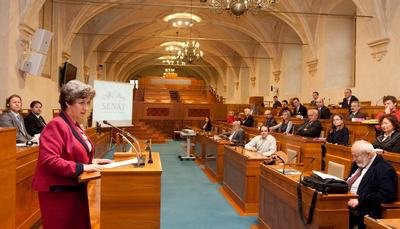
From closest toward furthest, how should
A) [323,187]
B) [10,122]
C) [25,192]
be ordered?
[323,187] → [25,192] → [10,122]

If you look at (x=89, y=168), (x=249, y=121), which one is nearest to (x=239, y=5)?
(x=249, y=121)

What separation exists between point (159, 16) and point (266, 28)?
4.74 m

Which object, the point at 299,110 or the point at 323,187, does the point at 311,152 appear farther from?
the point at 299,110

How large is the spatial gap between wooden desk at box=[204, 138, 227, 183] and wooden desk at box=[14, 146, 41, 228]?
444cm

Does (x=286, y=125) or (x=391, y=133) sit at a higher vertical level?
(x=391, y=133)

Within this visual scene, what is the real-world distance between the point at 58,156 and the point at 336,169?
3.96 meters

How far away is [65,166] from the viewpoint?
2.09 m

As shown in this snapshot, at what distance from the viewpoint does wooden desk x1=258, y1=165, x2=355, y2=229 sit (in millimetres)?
3178

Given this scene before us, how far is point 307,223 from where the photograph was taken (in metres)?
3.32

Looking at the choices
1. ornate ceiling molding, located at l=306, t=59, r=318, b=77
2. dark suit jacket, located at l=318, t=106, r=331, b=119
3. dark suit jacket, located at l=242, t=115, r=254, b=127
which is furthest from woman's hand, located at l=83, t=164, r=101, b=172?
ornate ceiling molding, located at l=306, t=59, r=318, b=77

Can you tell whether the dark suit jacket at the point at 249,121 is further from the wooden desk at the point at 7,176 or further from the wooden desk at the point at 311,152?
the wooden desk at the point at 7,176

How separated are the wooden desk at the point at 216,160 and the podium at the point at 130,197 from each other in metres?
5.79

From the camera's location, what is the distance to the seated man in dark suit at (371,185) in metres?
3.43

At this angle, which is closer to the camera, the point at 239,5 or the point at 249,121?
the point at 239,5
